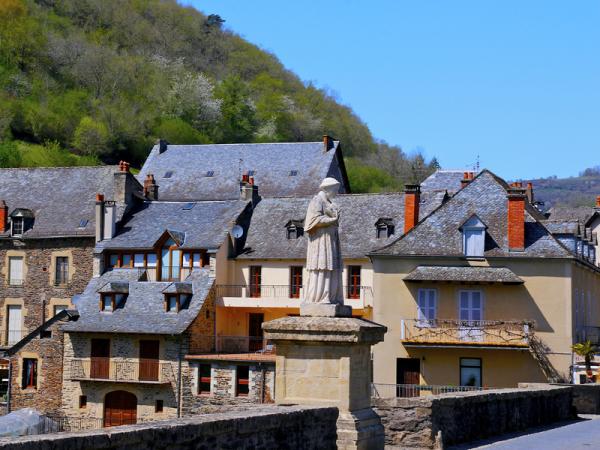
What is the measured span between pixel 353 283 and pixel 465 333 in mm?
8191

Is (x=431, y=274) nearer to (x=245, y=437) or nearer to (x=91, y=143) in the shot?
(x=245, y=437)

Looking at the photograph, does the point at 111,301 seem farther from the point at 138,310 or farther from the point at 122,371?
the point at 122,371

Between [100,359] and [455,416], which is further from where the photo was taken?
[100,359]

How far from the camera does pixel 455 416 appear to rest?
1728 centimetres

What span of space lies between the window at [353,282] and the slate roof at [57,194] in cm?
1212

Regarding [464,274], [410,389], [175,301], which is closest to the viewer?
[410,389]

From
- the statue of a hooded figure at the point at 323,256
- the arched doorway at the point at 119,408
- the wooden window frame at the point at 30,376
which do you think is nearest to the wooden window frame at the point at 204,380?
the arched doorway at the point at 119,408

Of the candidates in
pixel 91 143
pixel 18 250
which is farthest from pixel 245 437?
pixel 91 143

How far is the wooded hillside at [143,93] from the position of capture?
8706 centimetres

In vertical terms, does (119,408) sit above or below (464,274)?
below

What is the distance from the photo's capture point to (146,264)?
1860 inches

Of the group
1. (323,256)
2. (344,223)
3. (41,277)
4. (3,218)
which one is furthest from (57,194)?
(323,256)

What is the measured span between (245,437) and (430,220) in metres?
30.6

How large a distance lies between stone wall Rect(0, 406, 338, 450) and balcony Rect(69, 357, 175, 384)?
31438 mm
